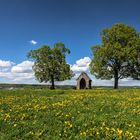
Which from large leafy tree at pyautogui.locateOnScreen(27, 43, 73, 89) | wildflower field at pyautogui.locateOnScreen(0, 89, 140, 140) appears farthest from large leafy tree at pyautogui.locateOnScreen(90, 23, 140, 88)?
wildflower field at pyautogui.locateOnScreen(0, 89, 140, 140)

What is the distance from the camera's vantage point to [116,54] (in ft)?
277

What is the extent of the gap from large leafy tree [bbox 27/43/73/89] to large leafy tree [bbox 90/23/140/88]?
1261cm

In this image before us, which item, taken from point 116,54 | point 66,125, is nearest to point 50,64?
point 116,54

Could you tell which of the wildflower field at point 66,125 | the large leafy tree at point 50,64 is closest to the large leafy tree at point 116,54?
the large leafy tree at point 50,64

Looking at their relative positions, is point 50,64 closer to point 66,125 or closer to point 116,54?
point 116,54

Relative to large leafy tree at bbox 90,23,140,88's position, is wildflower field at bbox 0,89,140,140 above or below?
below

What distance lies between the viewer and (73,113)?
19.6 meters

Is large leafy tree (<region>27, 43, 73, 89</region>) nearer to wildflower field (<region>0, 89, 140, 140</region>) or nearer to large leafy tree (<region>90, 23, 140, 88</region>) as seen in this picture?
large leafy tree (<region>90, 23, 140, 88</region>)

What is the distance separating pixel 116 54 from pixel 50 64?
21.8 m

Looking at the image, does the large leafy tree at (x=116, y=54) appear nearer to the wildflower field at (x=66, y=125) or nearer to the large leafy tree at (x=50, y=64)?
the large leafy tree at (x=50, y=64)

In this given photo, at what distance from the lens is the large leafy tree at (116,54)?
8512cm

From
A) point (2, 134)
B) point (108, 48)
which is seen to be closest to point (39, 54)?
point (108, 48)

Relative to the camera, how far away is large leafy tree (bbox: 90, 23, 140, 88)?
85125 mm

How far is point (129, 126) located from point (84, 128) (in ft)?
7.40
